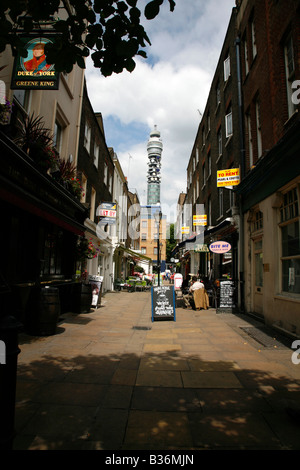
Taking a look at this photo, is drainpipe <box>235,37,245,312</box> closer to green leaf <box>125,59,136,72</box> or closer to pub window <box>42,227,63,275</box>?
pub window <box>42,227,63,275</box>

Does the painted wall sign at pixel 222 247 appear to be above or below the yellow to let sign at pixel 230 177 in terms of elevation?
below

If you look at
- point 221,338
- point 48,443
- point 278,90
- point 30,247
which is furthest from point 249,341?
point 278,90

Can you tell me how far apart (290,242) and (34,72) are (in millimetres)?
6912

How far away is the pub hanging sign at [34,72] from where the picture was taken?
6.06 m

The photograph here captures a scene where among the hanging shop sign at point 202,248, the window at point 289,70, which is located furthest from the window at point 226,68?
the hanging shop sign at point 202,248

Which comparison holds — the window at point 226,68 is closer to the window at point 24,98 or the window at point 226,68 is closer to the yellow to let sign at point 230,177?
the yellow to let sign at point 230,177

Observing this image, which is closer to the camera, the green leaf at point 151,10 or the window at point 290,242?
the green leaf at point 151,10

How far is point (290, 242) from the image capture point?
6934mm

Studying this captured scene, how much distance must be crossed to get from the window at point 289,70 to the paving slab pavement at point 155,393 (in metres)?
5.71

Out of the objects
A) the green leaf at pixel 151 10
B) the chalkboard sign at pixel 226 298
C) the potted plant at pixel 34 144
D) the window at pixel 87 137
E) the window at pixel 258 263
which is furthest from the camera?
the window at pixel 87 137

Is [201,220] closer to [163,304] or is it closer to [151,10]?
[163,304]

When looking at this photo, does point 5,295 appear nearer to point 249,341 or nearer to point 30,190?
point 30,190

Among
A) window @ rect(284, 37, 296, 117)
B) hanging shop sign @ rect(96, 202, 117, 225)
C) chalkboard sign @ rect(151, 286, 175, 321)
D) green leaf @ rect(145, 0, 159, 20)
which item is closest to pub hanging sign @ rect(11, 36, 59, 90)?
green leaf @ rect(145, 0, 159, 20)

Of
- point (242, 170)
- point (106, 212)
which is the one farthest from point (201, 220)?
point (242, 170)
